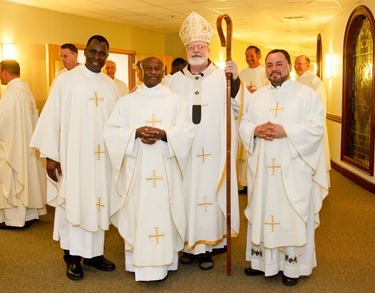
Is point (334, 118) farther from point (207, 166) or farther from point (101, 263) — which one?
point (101, 263)

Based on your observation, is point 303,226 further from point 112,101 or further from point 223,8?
point 223,8

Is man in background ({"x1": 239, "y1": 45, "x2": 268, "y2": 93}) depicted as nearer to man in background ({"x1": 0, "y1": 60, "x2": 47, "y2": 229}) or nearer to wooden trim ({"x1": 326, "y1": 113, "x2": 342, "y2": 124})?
wooden trim ({"x1": 326, "y1": 113, "x2": 342, "y2": 124})

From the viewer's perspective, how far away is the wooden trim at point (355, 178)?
7766 mm

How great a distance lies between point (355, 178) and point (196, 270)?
5.23 meters

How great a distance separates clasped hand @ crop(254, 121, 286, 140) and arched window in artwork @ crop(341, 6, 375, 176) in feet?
14.6

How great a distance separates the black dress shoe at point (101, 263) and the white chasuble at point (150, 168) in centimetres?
40

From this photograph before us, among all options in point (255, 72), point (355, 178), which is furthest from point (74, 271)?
point (355, 178)

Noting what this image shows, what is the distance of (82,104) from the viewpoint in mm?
3969

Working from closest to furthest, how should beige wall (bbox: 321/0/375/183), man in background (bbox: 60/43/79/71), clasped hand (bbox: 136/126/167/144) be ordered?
clasped hand (bbox: 136/126/167/144), man in background (bbox: 60/43/79/71), beige wall (bbox: 321/0/375/183)

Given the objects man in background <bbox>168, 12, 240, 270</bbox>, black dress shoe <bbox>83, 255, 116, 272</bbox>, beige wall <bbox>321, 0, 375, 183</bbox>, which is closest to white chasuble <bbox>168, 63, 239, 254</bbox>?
man in background <bbox>168, 12, 240, 270</bbox>

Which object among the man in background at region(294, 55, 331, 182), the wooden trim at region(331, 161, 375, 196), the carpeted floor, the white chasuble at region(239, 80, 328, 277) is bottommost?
the carpeted floor

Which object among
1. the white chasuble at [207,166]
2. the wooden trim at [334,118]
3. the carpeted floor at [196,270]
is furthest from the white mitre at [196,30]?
the wooden trim at [334,118]

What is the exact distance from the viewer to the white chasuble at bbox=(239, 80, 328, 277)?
3812mm

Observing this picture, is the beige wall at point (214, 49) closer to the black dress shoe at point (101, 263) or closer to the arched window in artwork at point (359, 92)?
the arched window in artwork at point (359, 92)
